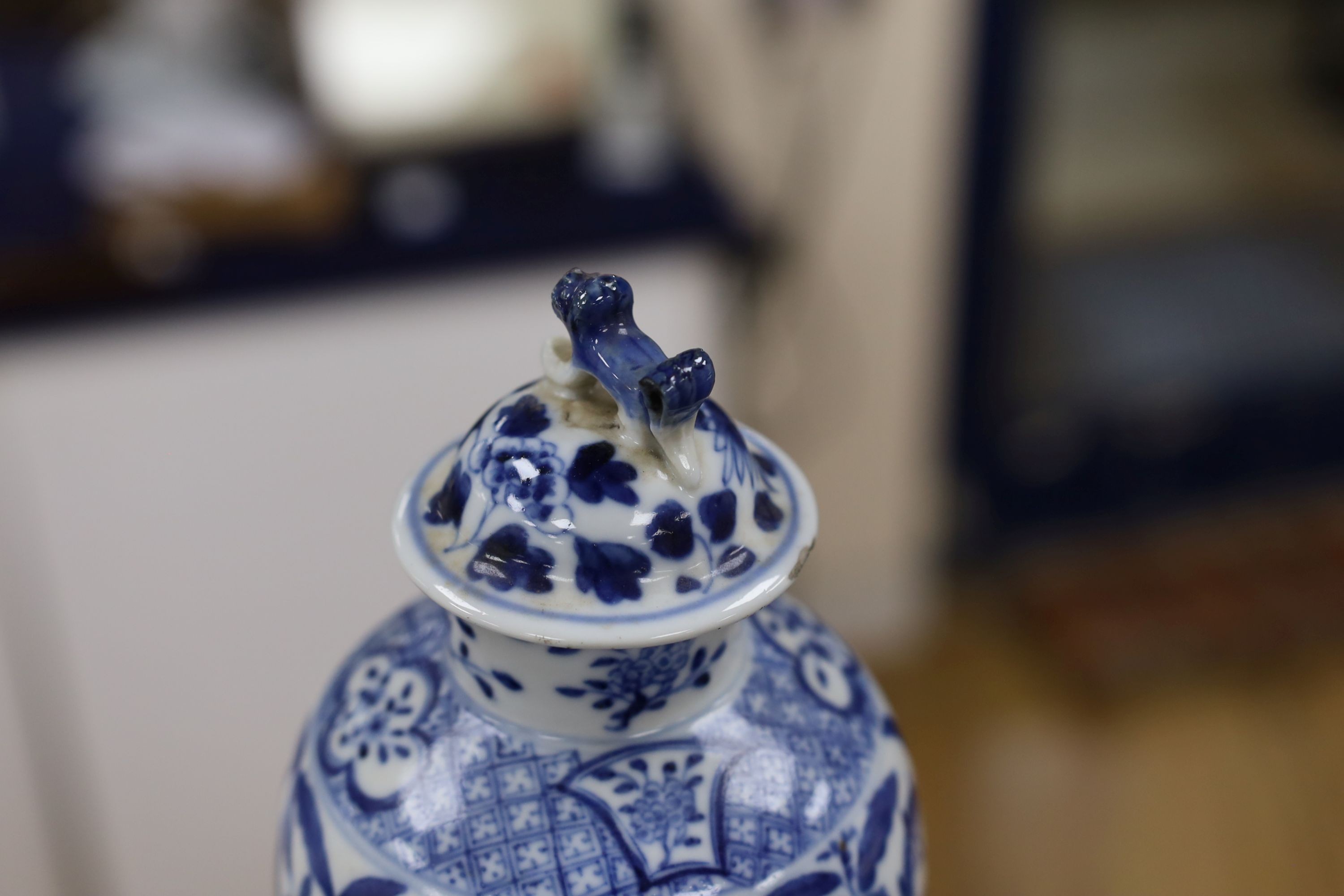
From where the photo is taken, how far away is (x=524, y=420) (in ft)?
1.68

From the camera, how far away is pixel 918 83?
1928 millimetres

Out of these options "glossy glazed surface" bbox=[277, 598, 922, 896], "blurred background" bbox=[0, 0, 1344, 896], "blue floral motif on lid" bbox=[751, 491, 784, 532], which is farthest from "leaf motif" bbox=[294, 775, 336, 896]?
"blurred background" bbox=[0, 0, 1344, 896]

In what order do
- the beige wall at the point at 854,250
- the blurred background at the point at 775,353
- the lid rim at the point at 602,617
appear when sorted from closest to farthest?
the lid rim at the point at 602,617 < the blurred background at the point at 775,353 < the beige wall at the point at 854,250

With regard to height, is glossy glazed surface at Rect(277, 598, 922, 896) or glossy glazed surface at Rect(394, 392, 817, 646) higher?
glossy glazed surface at Rect(394, 392, 817, 646)

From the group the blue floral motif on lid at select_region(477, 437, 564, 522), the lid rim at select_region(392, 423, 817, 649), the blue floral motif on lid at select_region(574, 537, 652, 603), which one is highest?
the blue floral motif on lid at select_region(477, 437, 564, 522)

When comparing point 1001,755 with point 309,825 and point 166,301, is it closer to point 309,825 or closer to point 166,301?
point 166,301

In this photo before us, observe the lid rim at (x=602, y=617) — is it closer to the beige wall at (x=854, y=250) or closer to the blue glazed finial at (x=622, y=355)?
the blue glazed finial at (x=622, y=355)

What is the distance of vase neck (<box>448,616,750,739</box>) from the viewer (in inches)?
20.3

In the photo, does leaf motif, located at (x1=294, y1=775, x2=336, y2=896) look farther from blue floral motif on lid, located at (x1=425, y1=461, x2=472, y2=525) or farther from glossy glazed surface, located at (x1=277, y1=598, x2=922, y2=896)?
blue floral motif on lid, located at (x1=425, y1=461, x2=472, y2=525)

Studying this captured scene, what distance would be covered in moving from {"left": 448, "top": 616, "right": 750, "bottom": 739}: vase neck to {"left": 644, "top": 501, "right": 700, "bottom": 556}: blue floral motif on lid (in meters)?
0.04

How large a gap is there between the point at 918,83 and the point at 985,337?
1.49ft

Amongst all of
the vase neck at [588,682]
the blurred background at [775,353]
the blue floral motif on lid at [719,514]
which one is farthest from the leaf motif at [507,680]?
the blurred background at [775,353]

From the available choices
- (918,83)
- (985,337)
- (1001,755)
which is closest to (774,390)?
(985,337)

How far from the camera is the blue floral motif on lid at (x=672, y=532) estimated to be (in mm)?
487
